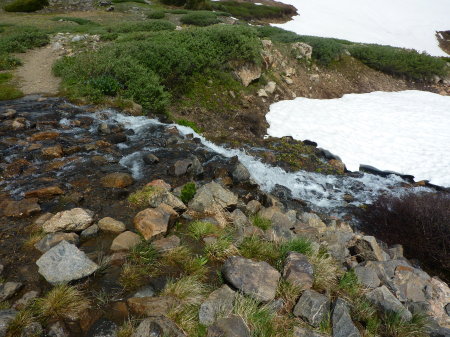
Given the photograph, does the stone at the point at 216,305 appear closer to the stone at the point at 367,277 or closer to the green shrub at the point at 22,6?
the stone at the point at 367,277

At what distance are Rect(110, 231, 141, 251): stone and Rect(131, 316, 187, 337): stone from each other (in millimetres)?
1625

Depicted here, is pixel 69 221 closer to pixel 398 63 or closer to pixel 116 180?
pixel 116 180

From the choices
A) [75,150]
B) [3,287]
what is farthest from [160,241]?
[75,150]

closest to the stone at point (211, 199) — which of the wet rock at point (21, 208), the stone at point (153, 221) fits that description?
the stone at point (153, 221)

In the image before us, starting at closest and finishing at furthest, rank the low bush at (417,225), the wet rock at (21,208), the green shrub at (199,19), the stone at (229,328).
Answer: the stone at (229,328) → the wet rock at (21,208) → the low bush at (417,225) → the green shrub at (199,19)

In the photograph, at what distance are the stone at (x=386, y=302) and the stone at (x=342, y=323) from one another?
638 millimetres

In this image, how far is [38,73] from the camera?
48.6 feet

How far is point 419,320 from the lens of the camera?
13.9 feet

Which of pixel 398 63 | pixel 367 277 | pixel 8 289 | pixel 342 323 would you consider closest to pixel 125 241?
pixel 8 289

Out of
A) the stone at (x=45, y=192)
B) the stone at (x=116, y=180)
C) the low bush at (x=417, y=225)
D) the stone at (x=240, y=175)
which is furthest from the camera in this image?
the stone at (x=240, y=175)

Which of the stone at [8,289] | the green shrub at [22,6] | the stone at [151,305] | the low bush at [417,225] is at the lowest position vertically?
the low bush at [417,225]

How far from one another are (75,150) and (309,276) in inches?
279

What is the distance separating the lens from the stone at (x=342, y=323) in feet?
12.7

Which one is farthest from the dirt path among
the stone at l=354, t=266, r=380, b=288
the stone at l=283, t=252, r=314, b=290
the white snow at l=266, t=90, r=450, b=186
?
the stone at l=354, t=266, r=380, b=288
